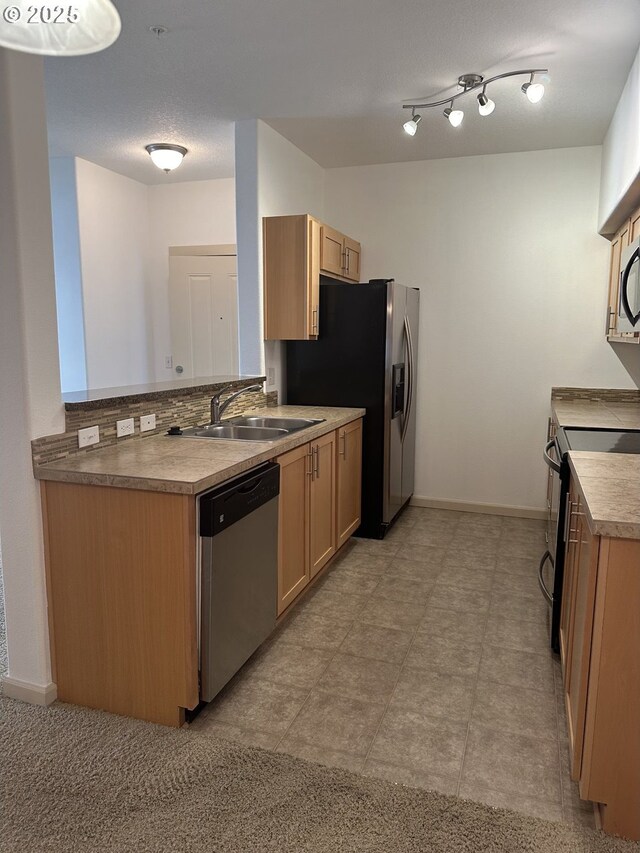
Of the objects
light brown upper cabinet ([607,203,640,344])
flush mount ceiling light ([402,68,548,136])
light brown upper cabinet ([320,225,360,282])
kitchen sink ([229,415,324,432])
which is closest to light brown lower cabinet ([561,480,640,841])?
light brown upper cabinet ([607,203,640,344])

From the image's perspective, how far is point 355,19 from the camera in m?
2.48

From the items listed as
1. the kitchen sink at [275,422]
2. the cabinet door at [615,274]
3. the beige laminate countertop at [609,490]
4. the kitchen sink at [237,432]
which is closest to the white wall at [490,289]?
the cabinet door at [615,274]

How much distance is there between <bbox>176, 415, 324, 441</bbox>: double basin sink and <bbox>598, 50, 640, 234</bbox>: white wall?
195 centimetres

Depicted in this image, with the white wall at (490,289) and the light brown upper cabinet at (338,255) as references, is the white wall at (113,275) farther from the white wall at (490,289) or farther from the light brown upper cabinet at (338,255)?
the light brown upper cabinet at (338,255)

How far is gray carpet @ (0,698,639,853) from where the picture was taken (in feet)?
5.46

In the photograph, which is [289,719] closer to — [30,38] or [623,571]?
[623,571]

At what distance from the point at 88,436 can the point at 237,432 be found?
1017mm

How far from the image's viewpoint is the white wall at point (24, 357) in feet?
6.66

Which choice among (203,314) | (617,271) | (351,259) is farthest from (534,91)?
(203,314)

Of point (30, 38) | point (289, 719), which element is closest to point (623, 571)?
point (289, 719)

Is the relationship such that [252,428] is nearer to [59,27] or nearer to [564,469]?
[564,469]

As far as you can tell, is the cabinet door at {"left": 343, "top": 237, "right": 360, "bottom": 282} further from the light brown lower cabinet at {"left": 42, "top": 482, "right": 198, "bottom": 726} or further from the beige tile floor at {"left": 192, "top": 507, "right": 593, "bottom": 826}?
the light brown lower cabinet at {"left": 42, "top": 482, "right": 198, "bottom": 726}

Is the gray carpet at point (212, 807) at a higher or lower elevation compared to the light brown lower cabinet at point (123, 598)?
lower

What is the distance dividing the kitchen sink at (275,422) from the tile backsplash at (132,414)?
0.10m
